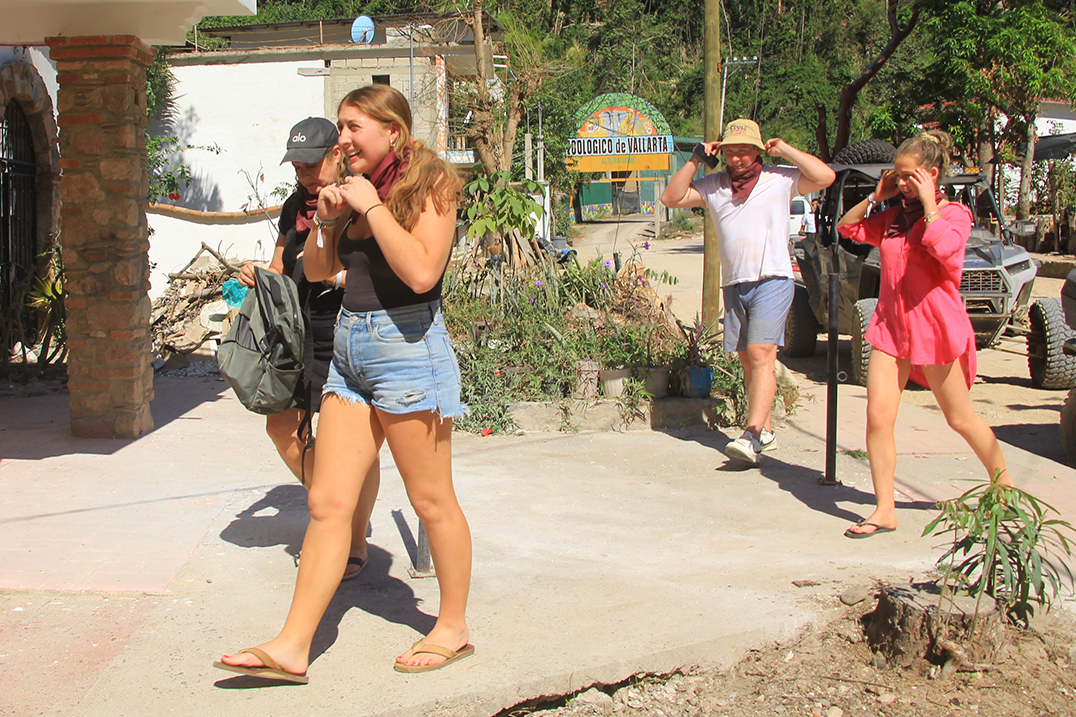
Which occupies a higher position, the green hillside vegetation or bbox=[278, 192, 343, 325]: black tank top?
the green hillside vegetation

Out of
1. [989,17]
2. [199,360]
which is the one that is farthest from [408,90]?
[199,360]

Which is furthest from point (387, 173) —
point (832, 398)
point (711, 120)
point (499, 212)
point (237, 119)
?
point (237, 119)

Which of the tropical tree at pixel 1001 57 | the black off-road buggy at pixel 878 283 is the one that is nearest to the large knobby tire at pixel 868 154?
the black off-road buggy at pixel 878 283

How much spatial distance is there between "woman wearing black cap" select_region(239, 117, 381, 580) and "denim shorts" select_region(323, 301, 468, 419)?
0.65 meters

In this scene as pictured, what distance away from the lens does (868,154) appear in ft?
32.4

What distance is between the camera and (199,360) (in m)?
9.20

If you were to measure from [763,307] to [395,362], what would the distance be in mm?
3110

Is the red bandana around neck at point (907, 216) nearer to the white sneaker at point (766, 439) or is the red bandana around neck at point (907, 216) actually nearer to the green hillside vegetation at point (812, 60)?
the white sneaker at point (766, 439)

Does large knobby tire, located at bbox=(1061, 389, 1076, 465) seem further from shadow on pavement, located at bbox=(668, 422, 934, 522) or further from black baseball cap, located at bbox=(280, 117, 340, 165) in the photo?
black baseball cap, located at bbox=(280, 117, 340, 165)

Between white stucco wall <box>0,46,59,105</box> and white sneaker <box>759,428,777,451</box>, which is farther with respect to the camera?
white stucco wall <box>0,46,59,105</box>

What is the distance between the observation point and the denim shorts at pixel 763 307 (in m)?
5.35

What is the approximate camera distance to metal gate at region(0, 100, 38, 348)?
8633mm

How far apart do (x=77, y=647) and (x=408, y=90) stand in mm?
24548

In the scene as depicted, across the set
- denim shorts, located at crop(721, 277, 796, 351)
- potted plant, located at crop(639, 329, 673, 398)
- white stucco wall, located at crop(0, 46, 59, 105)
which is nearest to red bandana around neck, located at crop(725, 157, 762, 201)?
denim shorts, located at crop(721, 277, 796, 351)
